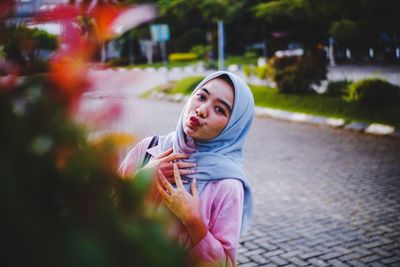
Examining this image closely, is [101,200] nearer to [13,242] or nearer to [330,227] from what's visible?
[13,242]

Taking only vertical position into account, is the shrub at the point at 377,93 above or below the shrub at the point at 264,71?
below

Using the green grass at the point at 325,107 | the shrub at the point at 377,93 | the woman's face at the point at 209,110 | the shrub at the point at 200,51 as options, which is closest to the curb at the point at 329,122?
the green grass at the point at 325,107

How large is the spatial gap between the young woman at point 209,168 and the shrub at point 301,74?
435 inches

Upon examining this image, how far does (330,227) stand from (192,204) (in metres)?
3.61

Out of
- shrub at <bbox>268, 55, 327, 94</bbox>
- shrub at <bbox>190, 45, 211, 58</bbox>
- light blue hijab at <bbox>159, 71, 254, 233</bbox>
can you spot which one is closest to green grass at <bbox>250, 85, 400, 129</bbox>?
shrub at <bbox>268, 55, 327, 94</bbox>

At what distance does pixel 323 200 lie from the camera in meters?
5.60

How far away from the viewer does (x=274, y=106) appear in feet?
41.3

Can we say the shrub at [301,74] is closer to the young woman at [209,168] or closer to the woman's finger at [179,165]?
the young woman at [209,168]

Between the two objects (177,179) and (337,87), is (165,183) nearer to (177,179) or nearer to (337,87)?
(177,179)

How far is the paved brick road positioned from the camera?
4.15m

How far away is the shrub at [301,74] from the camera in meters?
12.6

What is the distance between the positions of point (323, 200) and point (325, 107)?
6.31m

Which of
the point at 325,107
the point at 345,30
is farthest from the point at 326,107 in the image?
the point at 345,30

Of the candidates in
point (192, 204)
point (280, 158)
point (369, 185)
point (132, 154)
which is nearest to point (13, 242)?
point (192, 204)
